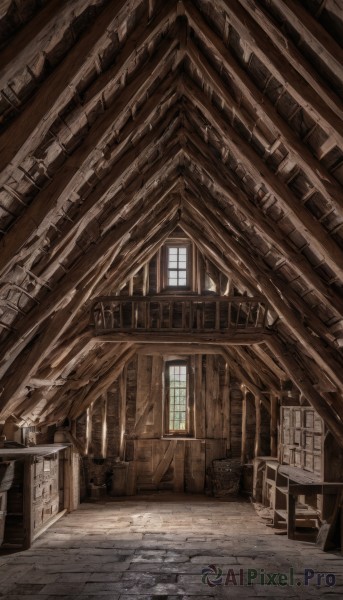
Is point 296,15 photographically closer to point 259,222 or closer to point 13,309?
point 259,222

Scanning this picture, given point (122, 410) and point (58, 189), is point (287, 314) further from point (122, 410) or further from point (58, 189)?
point (122, 410)

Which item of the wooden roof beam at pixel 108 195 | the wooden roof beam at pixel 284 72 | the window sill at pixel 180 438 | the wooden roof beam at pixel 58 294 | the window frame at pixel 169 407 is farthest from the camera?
the window frame at pixel 169 407

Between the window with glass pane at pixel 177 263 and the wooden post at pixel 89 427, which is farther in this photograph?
the wooden post at pixel 89 427

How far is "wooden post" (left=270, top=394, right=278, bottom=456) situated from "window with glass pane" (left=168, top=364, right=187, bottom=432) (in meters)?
2.82

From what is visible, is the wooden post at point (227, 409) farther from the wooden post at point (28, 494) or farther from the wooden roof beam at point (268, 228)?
the wooden roof beam at point (268, 228)

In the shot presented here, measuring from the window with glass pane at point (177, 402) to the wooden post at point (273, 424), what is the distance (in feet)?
9.25

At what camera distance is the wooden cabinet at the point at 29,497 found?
10227mm

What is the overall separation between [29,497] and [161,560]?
3070mm

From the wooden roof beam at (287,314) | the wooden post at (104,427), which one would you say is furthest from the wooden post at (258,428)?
the wooden roof beam at (287,314)

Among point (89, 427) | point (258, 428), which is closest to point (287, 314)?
point (258, 428)

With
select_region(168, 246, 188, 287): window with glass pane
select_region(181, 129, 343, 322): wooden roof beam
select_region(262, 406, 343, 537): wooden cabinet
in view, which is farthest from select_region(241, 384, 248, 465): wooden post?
select_region(181, 129, 343, 322): wooden roof beam

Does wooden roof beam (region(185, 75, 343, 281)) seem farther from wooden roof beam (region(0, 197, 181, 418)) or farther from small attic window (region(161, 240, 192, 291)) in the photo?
small attic window (region(161, 240, 192, 291))

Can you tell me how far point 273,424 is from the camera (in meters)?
14.9

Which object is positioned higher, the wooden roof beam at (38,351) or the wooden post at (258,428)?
the wooden roof beam at (38,351)
